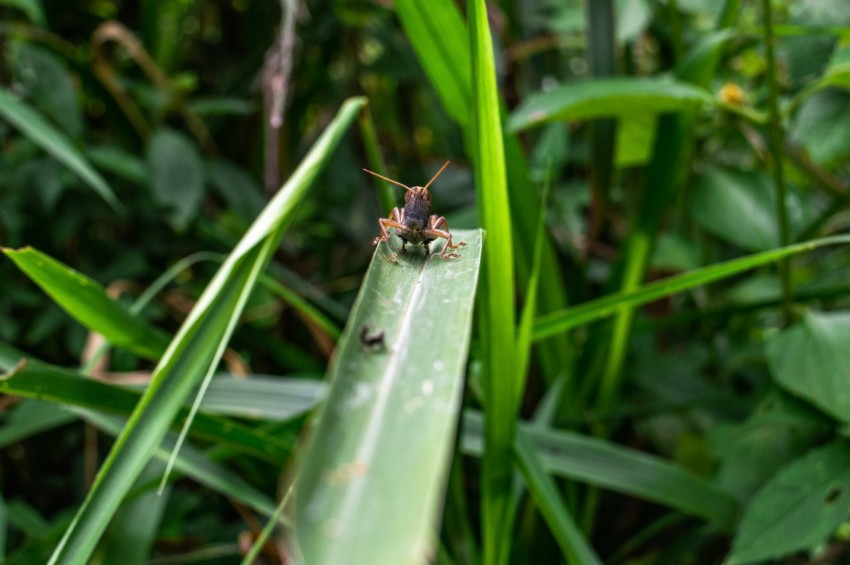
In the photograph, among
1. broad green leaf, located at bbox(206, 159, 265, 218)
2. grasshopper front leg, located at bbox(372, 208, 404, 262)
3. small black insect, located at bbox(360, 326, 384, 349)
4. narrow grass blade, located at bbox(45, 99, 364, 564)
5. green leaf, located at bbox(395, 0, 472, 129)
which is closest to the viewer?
small black insect, located at bbox(360, 326, 384, 349)

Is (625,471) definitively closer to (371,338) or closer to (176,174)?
(371,338)

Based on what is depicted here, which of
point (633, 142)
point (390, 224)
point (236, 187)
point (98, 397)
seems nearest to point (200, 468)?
point (98, 397)

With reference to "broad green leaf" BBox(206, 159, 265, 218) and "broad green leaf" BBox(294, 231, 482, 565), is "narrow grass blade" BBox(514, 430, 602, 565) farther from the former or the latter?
"broad green leaf" BBox(206, 159, 265, 218)

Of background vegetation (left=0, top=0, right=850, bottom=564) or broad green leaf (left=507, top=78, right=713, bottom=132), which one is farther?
broad green leaf (left=507, top=78, right=713, bottom=132)

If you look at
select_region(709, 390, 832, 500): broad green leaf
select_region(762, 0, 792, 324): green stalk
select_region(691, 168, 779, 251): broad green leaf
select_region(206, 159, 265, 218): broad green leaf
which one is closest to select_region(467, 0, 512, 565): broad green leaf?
select_region(709, 390, 832, 500): broad green leaf

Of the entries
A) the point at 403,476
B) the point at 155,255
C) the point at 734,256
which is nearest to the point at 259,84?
the point at 155,255

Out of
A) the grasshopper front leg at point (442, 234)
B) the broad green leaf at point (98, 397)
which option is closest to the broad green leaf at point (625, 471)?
the broad green leaf at point (98, 397)

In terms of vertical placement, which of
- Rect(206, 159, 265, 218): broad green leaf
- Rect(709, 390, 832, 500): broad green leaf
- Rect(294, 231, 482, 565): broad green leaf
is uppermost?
Rect(294, 231, 482, 565): broad green leaf

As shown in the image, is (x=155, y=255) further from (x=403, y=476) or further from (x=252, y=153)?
(x=403, y=476)

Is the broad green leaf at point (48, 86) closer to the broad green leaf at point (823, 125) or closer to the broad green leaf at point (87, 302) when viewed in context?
the broad green leaf at point (87, 302)
